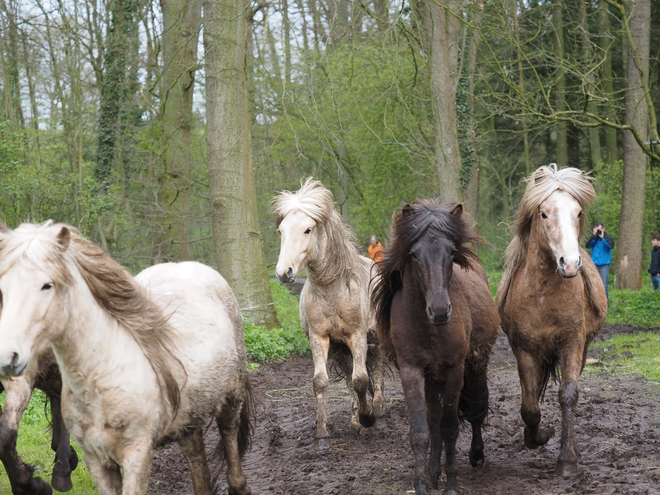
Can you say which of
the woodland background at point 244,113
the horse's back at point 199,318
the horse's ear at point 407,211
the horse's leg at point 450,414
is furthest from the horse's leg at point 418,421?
the woodland background at point 244,113

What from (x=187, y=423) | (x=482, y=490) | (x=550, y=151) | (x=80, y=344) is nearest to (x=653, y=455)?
(x=482, y=490)

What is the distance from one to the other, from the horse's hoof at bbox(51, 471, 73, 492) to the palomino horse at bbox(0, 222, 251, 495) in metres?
1.29

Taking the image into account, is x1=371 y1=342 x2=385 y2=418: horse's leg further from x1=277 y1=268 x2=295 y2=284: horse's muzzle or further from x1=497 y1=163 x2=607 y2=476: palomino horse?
x1=497 y1=163 x2=607 y2=476: palomino horse

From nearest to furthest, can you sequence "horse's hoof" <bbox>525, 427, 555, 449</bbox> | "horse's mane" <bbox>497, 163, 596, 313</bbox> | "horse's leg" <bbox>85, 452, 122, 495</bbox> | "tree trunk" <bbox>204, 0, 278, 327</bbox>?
1. "horse's leg" <bbox>85, 452, 122, 495</bbox>
2. "horse's mane" <bbox>497, 163, 596, 313</bbox>
3. "horse's hoof" <bbox>525, 427, 555, 449</bbox>
4. "tree trunk" <bbox>204, 0, 278, 327</bbox>

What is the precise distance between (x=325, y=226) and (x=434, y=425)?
2.53m

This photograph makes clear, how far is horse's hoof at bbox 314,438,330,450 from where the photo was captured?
6.38 m

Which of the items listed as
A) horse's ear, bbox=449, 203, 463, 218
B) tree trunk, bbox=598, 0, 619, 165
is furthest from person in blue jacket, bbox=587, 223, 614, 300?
horse's ear, bbox=449, 203, 463, 218

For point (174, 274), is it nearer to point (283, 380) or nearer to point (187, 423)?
point (187, 423)

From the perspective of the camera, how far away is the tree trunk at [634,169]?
52.1ft

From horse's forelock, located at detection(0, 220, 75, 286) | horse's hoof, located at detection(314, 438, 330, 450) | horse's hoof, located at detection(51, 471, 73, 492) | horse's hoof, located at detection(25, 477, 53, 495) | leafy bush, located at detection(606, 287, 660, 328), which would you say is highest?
horse's forelock, located at detection(0, 220, 75, 286)

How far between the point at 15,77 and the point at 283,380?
11723mm

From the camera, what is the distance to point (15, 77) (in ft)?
55.9

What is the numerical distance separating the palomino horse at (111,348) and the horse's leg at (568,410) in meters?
2.47

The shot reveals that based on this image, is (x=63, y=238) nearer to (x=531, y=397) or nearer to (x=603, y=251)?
(x=531, y=397)
